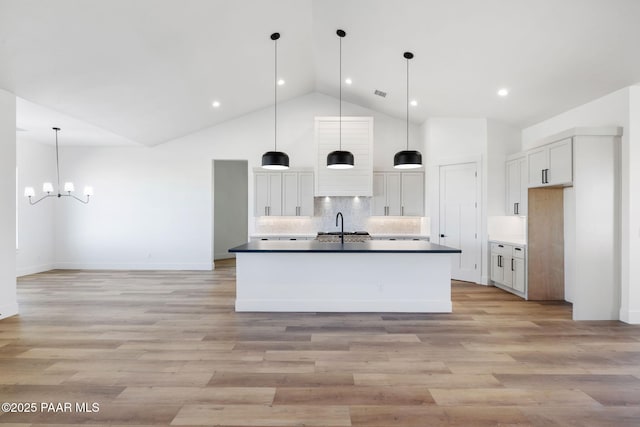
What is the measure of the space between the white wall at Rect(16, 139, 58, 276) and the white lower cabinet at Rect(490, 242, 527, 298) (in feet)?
31.1

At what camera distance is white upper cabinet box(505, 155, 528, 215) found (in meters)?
5.52

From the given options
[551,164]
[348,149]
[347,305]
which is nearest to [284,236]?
[348,149]

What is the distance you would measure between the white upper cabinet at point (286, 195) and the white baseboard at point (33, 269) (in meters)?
5.07

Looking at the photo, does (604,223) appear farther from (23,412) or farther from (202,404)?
(23,412)

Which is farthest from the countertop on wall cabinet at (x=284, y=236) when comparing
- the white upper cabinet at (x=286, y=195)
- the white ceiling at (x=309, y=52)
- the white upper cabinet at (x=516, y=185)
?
the white upper cabinet at (x=516, y=185)

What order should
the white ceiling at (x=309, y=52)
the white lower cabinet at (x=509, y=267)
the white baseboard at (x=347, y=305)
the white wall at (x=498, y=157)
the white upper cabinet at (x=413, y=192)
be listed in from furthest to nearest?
1. the white upper cabinet at (x=413, y=192)
2. the white wall at (x=498, y=157)
3. the white lower cabinet at (x=509, y=267)
4. the white baseboard at (x=347, y=305)
5. the white ceiling at (x=309, y=52)

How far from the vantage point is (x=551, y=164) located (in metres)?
4.76

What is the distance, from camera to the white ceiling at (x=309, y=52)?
3574 mm

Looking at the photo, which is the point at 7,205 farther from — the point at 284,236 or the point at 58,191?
the point at 284,236

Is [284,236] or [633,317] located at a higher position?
[284,236]

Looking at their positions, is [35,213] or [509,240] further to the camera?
[35,213]

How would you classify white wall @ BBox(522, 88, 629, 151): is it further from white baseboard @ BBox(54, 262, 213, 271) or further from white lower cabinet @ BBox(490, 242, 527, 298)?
white baseboard @ BBox(54, 262, 213, 271)

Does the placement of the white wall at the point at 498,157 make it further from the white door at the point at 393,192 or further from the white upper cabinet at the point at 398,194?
the white door at the point at 393,192

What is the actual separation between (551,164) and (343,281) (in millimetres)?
3323
